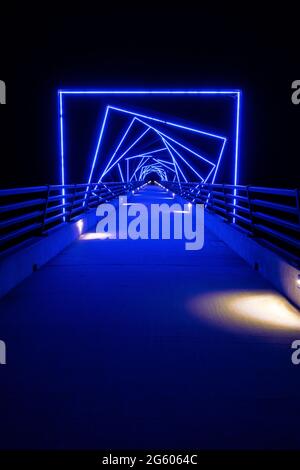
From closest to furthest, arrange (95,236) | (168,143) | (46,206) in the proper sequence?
(46,206) < (95,236) < (168,143)

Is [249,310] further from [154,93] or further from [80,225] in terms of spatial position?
[154,93]

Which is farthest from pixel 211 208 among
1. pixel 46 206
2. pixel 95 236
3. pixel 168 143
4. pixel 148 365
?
pixel 168 143

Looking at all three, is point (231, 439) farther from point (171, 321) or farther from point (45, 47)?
point (45, 47)

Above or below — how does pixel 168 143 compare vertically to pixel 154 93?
above

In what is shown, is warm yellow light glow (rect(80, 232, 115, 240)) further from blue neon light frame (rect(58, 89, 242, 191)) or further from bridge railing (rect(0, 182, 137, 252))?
blue neon light frame (rect(58, 89, 242, 191))

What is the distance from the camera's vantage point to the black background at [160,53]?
6.81 meters

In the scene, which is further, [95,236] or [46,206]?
[95,236]

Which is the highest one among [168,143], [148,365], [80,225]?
[168,143]

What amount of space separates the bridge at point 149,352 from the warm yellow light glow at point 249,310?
19 millimetres

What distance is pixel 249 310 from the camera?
513 cm

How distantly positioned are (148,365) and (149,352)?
260 millimetres

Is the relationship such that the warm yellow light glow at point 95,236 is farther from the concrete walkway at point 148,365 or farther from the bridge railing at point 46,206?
the concrete walkway at point 148,365

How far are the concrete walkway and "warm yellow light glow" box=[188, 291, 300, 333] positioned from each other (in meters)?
0.01
